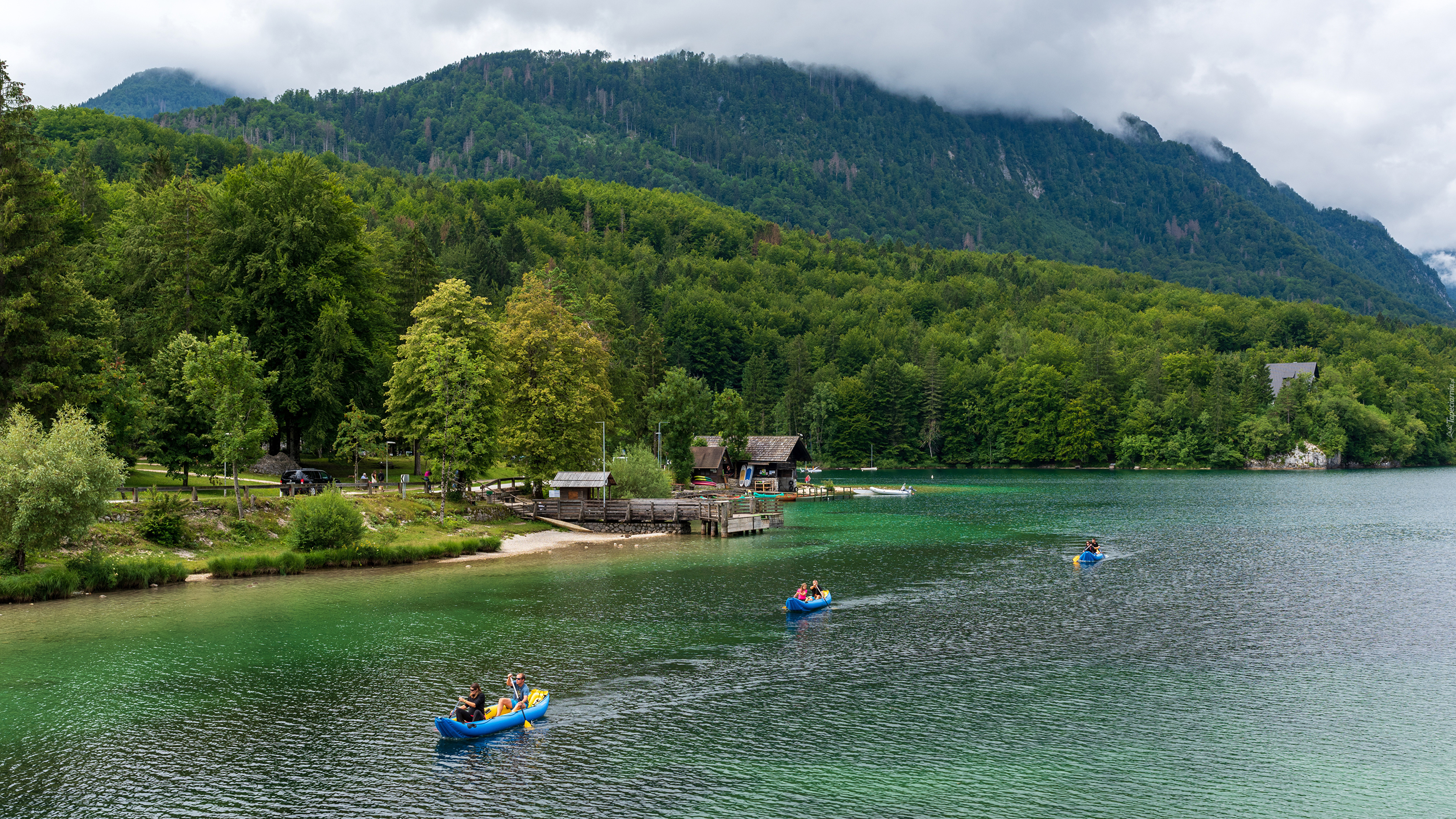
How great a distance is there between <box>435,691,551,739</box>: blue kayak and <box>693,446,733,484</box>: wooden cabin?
87.0 meters

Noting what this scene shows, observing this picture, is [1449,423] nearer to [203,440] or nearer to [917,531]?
[917,531]

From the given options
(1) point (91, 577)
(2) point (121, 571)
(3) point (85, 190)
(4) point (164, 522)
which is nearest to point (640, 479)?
(4) point (164, 522)

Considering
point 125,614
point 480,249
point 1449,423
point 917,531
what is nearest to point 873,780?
point 125,614

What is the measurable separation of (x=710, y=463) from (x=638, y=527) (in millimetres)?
39438

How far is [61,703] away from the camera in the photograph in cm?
3147

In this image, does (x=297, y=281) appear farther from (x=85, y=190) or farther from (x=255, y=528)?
(x=85, y=190)

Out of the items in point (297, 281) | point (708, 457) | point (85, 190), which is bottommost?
point (708, 457)

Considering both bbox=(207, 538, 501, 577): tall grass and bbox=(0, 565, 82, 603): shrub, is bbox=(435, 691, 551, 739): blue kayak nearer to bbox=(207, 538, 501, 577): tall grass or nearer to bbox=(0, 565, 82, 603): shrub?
bbox=(0, 565, 82, 603): shrub

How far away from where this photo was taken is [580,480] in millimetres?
81062

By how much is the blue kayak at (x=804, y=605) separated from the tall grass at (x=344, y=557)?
87.6ft

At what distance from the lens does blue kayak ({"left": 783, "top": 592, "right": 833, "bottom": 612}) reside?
47062 millimetres

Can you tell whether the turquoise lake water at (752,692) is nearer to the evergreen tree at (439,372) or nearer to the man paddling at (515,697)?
the man paddling at (515,697)

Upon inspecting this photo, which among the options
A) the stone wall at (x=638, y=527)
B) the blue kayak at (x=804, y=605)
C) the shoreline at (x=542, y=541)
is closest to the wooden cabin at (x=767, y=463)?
the stone wall at (x=638, y=527)

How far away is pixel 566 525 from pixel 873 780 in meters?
55.4
